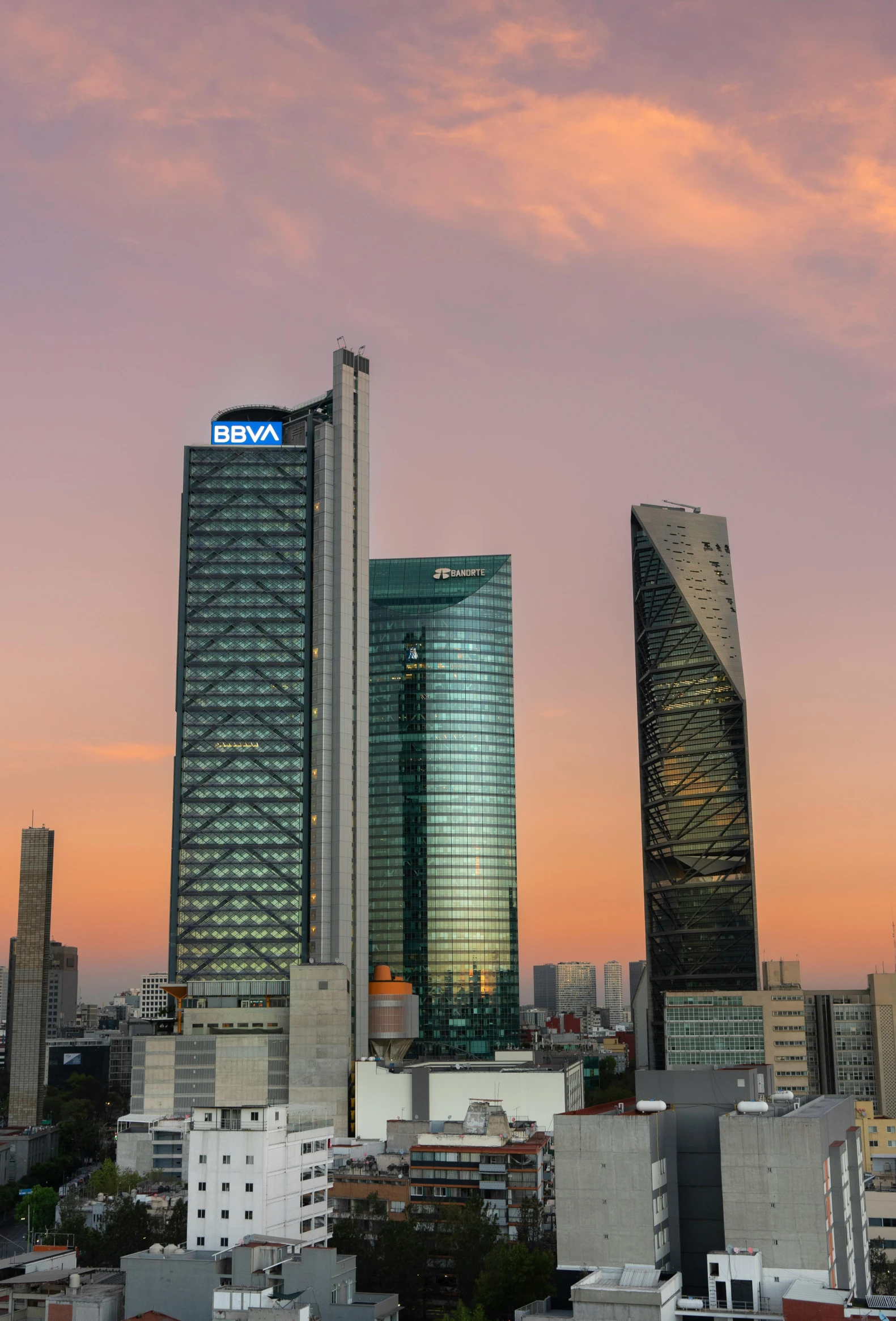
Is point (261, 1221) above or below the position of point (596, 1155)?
below

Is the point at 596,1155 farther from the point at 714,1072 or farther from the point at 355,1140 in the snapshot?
the point at 355,1140

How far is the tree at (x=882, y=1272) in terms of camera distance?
422 ft

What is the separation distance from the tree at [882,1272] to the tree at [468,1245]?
115 ft

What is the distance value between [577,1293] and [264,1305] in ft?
83.9

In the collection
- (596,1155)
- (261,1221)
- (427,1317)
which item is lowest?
(427,1317)

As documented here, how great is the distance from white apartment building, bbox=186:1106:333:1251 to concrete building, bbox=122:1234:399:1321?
322 inches

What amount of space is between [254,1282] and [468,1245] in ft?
99.4

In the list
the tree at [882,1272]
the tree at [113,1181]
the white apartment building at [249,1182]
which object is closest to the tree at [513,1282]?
the white apartment building at [249,1182]

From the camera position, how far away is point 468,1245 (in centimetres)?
13275

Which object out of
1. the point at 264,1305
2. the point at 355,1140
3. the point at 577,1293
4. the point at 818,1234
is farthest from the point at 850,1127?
the point at 355,1140

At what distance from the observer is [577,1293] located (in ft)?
308

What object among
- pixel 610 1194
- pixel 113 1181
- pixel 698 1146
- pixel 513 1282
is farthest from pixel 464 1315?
pixel 113 1181

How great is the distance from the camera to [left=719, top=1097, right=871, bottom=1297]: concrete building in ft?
326

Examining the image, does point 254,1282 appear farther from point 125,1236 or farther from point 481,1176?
point 481,1176
